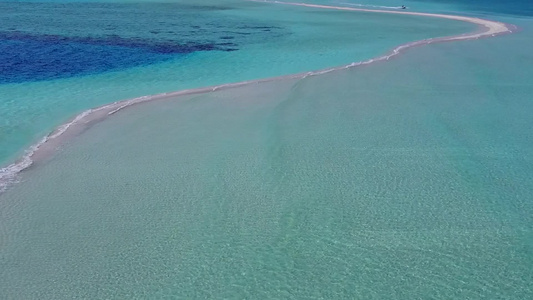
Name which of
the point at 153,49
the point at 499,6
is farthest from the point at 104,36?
the point at 499,6

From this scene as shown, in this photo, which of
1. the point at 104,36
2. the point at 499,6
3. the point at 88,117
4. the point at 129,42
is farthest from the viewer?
the point at 499,6

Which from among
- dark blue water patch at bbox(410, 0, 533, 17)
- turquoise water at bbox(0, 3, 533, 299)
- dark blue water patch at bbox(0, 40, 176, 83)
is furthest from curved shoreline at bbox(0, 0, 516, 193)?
dark blue water patch at bbox(410, 0, 533, 17)

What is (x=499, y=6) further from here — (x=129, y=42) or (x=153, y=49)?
(x=153, y=49)

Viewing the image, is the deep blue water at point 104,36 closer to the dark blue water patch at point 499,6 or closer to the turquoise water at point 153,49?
the turquoise water at point 153,49

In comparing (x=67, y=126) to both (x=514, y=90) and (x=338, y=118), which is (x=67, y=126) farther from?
(x=514, y=90)

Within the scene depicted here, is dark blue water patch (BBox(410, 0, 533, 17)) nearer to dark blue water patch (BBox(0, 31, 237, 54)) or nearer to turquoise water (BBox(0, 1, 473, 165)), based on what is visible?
turquoise water (BBox(0, 1, 473, 165))
